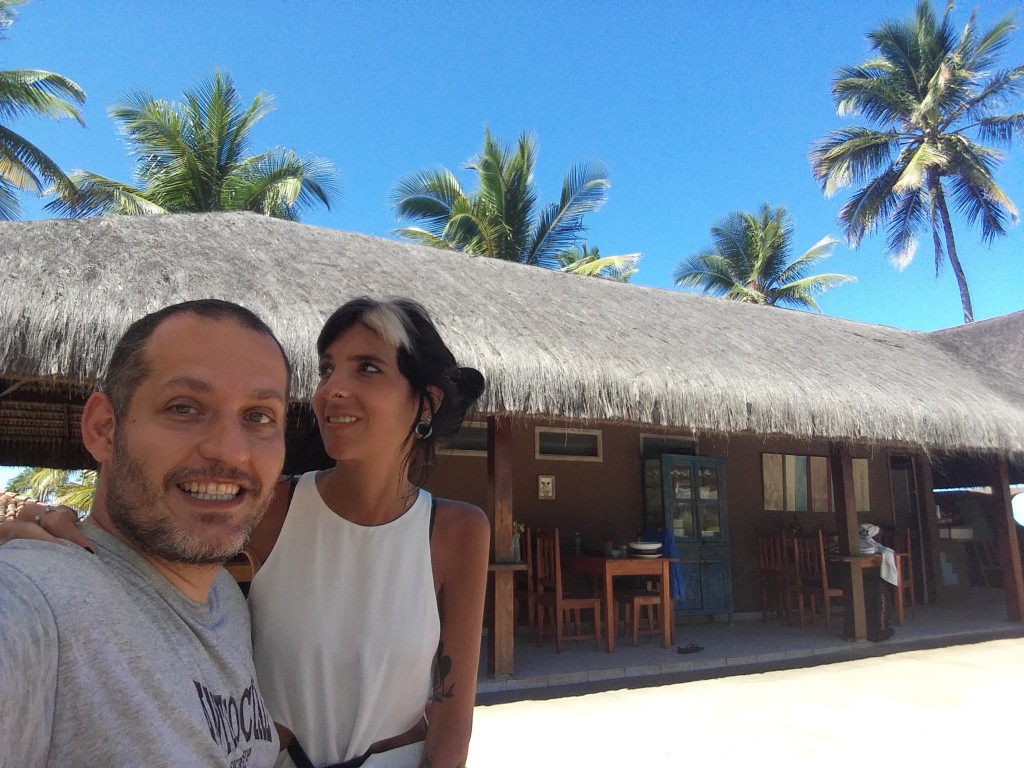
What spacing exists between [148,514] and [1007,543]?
9986 millimetres

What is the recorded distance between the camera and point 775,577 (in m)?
8.57

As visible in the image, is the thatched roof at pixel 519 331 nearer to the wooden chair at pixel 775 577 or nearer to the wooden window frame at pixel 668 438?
the wooden window frame at pixel 668 438

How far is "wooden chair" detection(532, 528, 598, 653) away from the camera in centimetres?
655

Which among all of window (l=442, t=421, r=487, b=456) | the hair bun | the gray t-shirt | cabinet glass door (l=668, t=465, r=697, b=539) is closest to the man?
the gray t-shirt

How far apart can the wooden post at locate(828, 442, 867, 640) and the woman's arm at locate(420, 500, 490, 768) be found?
22.7 feet

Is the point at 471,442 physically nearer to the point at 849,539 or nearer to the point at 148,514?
the point at 849,539

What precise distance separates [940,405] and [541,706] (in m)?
5.54

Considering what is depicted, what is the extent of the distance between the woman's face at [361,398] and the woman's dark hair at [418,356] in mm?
18

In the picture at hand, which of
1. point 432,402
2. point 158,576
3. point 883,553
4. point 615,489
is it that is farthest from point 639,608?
point 158,576

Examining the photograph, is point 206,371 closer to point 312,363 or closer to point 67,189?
point 312,363

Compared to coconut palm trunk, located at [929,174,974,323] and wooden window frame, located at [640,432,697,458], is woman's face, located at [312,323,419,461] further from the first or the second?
coconut palm trunk, located at [929,174,974,323]

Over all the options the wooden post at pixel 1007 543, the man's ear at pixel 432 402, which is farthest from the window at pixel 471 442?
the wooden post at pixel 1007 543

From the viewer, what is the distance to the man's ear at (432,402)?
1479 mm

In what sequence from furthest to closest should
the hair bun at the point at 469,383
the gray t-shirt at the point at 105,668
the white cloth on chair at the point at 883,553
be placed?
the white cloth on chair at the point at 883,553
the hair bun at the point at 469,383
the gray t-shirt at the point at 105,668
